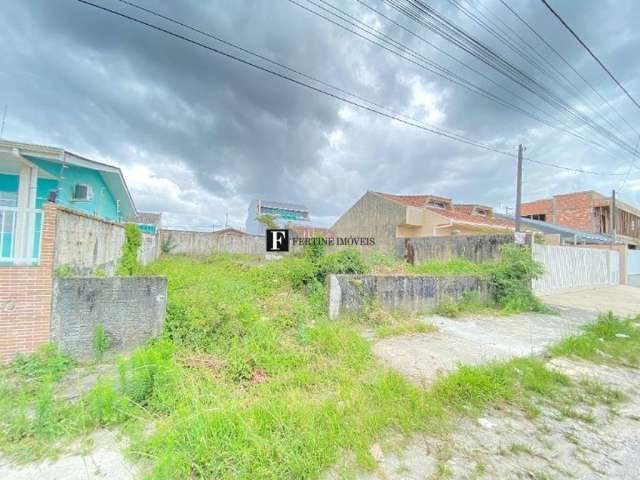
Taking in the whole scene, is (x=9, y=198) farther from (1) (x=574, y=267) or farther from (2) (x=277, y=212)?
(2) (x=277, y=212)

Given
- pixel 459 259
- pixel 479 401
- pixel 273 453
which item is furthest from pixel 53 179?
pixel 459 259

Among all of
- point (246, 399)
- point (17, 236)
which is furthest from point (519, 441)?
point (17, 236)

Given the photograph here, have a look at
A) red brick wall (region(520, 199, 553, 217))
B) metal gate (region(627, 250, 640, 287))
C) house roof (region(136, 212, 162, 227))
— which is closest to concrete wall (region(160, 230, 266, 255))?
house roof (region(136, 212, 162, 227))

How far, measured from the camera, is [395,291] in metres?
5.90

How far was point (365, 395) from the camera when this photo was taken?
266cm

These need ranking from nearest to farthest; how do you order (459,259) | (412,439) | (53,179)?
1. (412,439)
2. (53,179)
3. (459,259)

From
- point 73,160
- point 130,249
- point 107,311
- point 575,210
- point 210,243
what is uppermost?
point 575,210

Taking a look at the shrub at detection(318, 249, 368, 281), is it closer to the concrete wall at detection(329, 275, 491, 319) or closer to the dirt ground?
the concrete wall at detection(329, 275, 491, 319)

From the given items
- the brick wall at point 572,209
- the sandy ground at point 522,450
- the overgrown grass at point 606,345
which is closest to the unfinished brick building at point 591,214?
the brick wall at point 572,209

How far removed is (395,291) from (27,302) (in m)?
5.82

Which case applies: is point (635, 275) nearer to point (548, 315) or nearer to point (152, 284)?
point (548, 315)

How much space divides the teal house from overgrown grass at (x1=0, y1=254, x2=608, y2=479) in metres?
1.58

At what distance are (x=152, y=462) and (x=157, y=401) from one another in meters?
0.71

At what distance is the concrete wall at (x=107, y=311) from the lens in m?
3.47
